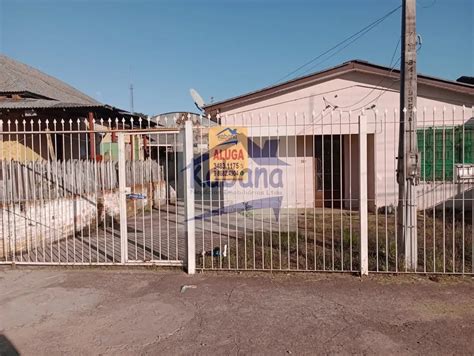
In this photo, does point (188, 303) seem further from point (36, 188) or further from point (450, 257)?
point (36, 188)

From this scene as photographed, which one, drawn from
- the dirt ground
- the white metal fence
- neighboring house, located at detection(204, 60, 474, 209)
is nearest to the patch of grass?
the white metal fence

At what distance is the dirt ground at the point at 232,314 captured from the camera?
3.41m

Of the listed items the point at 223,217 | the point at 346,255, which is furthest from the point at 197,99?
the point at 346,255

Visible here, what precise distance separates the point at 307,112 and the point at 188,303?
8.56 m

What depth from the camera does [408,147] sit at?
17.5 feet

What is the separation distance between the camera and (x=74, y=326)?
387cm

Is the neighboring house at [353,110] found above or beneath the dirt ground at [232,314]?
above

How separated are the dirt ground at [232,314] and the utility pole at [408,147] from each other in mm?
570

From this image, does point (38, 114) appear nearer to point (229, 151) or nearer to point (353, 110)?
point (229, 151)

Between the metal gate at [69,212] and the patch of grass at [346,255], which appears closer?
the patch of grass at [346,255]

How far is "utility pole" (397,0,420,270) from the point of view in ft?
17.3

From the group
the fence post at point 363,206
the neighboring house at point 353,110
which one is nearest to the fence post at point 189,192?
the fence post at point 363,206

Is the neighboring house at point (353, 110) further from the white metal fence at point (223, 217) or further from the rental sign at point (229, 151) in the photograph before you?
the rental sign at point (229, 151)

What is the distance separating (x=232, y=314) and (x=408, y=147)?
3.30m
